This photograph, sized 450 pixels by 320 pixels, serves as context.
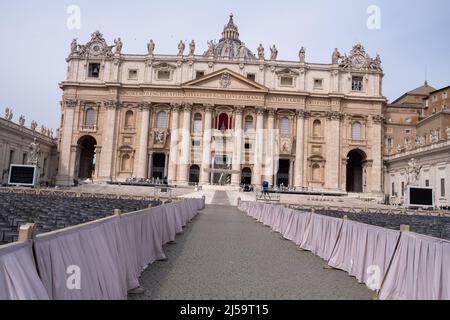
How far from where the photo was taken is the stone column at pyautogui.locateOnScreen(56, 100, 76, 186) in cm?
5675

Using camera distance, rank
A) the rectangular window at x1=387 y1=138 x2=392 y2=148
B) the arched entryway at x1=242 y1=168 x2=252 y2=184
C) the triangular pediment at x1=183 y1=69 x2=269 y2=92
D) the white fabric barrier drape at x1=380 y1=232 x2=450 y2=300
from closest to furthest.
Result: 1. the white fabric barrier drape at x1=380 y1=232 x2=450 y2=300
2. the triangular pediment at x1=183 y1=69 x2=269 y2=92
3. the arched entryway at x1=242 y1=168 x2=252 y2=184
4. the rectangular window at x1=387 y1=138 x2=392 y2=148

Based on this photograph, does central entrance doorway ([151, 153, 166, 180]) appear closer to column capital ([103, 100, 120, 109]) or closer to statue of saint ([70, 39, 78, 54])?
column capital ([103, 100, 120, 109])

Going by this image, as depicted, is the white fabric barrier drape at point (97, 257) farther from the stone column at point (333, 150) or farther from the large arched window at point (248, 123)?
the stone column at point (333, 150)

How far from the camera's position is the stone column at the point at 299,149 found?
57.3 meters

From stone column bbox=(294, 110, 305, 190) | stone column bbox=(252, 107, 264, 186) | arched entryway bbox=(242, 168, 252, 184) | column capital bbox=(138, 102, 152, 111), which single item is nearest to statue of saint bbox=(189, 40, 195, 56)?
column capital bbox=(138, 102, 152, 111)

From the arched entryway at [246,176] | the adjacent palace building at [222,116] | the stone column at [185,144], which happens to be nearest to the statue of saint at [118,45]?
the adjacent palace building at [222,116]

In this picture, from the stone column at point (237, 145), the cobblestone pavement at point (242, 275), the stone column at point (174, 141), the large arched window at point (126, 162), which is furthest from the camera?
the large arched window at point (126, 162)

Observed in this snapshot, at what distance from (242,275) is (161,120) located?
53710 mm

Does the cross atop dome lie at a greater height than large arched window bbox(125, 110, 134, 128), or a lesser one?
greater

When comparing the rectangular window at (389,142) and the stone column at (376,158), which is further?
the rectangular window at (389,142)

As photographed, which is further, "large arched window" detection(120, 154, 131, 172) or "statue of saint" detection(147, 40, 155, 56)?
"statue of saint" detection(147, 40, 155, 56)

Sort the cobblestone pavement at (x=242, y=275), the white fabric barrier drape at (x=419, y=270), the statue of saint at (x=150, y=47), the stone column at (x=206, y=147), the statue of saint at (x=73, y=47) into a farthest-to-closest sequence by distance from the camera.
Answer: the statue of saint at (x=73, y=47) < the statue of saint at (x=150, y=47) < the stone column at (x=206, y=147) < the cobblestone pavement at (x=242, y=275) < the white fabric barrier drape at (x=419, y=270)

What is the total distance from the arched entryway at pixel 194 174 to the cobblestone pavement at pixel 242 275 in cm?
4656

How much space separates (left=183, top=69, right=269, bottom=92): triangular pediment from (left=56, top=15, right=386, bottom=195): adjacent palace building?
0.15m
